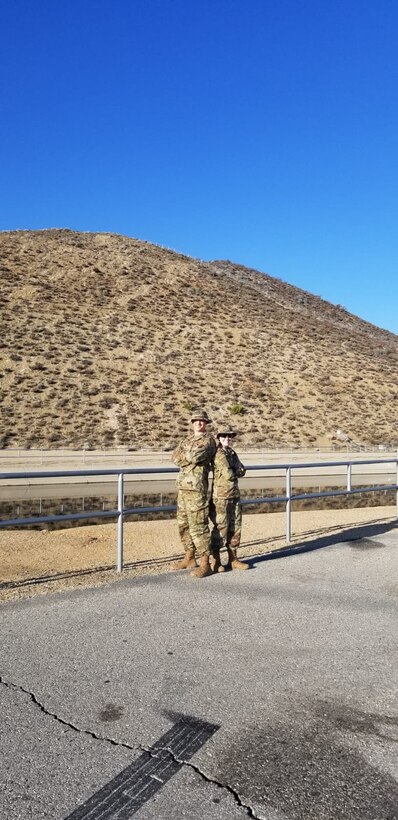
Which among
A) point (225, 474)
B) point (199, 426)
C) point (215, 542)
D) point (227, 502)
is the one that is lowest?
point (215, 542)

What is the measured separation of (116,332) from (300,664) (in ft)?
161

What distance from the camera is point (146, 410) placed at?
42.3 metres

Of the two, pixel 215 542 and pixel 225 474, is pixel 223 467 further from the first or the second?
pixel 215 542

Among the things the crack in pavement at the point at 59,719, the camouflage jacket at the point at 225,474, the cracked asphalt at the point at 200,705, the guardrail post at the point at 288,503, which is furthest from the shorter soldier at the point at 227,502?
the crack in pavement at the point at 59,719

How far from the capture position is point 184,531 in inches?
297

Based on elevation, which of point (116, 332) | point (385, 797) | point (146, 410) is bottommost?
point (385, 797)

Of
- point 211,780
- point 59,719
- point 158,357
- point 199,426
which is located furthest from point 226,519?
point 158,357

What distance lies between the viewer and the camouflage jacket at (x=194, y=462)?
7.33 m

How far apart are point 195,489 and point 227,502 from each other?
0.70m

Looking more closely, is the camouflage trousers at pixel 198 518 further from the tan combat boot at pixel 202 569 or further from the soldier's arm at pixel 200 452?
the soldier's arm at pixel 200 452

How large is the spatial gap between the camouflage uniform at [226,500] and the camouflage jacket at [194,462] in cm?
37

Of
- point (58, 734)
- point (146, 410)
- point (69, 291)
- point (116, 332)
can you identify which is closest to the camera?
point (58, 734)

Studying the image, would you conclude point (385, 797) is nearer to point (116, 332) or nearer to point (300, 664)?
point (300, 664)

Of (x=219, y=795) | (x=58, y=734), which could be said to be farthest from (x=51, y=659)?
(x=219, y=795)
